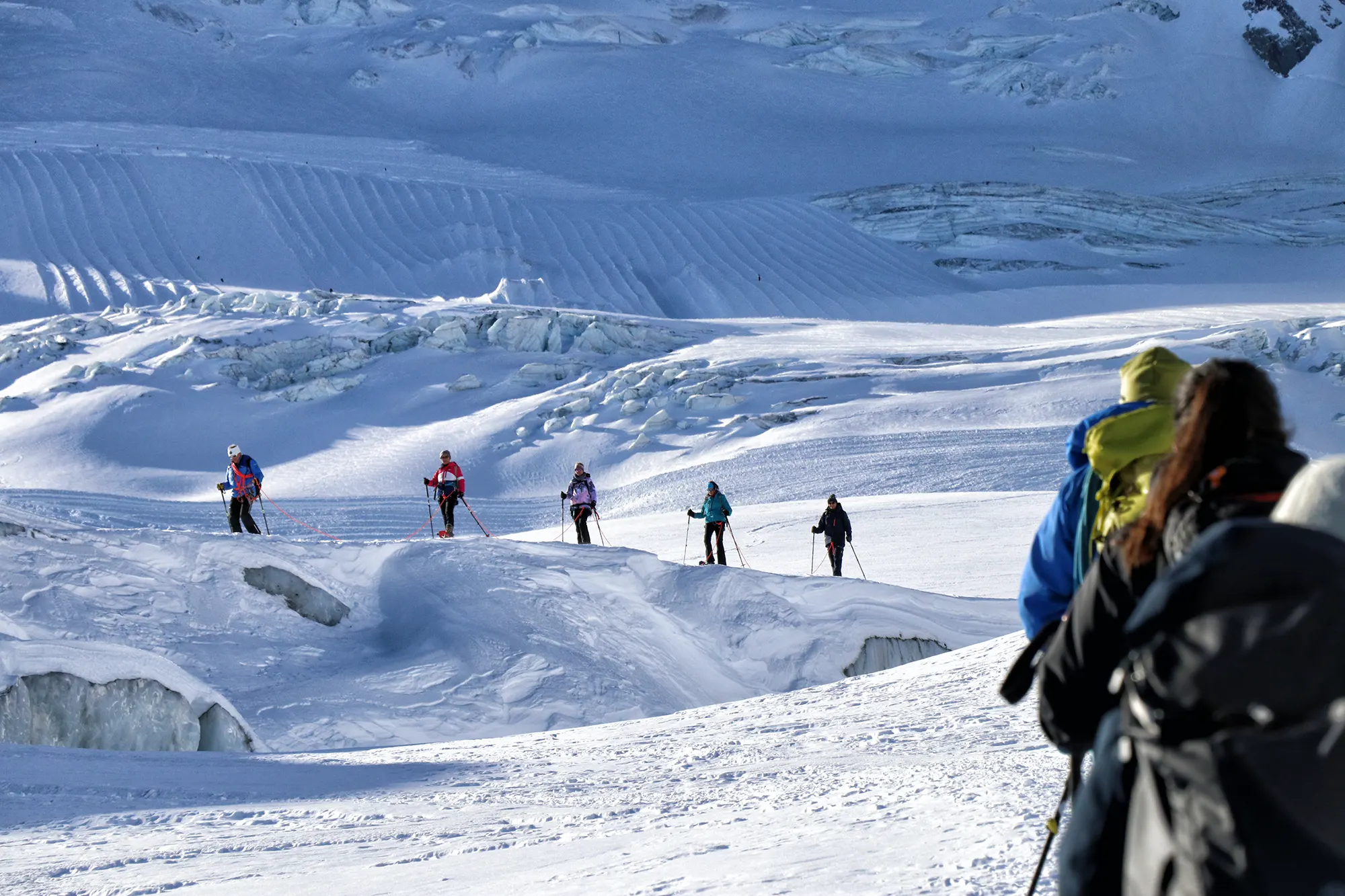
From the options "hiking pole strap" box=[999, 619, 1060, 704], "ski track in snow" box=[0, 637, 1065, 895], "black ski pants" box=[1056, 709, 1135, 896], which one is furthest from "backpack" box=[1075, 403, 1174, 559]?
"ski track in snow" box=[0, 637, 1065, 895]

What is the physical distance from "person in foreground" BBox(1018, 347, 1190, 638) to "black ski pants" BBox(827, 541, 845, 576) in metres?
10.3

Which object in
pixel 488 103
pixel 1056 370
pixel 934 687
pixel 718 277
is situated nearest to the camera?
pixel 934 687

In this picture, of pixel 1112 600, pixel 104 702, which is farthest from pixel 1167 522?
pixel 104 702

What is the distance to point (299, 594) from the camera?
10.8 meters

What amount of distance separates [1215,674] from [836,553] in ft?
38.4

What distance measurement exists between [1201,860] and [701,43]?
58899 mm

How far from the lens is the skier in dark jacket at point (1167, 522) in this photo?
2.03m

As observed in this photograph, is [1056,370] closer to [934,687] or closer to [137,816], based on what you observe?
[934,687]

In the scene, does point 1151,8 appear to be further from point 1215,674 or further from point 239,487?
point 1215,674

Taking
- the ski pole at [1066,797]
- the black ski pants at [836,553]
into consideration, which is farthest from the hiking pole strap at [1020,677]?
the black ski pants at [836,553]

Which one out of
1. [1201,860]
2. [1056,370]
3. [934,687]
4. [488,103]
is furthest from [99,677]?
[488,103]

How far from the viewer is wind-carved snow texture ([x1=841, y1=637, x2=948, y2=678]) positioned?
1060cm

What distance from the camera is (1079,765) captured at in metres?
2.34

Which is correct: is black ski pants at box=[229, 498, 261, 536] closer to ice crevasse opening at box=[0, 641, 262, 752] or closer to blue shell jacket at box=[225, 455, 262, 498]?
blue shell jacket at box=[225, 455, 262, 498]
